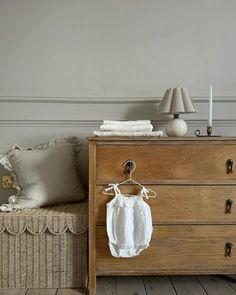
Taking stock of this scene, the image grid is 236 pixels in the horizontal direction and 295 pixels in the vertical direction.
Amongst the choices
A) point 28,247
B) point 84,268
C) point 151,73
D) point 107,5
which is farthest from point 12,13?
A: point 84,268

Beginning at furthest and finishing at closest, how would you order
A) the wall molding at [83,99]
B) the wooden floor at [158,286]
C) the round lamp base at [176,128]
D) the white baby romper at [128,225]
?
the wall molding at [83,99] < the round lamp base at [176,128] < the wooden floor at [158,286] < the white baby romper at [128,225]

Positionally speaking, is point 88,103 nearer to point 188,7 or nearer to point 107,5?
point 107,5

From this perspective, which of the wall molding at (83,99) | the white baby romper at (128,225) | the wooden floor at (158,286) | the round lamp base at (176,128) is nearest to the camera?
the white baby romper at (128,225)

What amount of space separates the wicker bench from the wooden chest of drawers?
0.36ft

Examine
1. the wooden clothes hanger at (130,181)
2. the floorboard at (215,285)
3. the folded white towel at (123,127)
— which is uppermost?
the folded white towel at (123,127)

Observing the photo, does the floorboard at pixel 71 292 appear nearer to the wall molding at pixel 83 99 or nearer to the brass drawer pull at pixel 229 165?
the brass drawer pull at pixel 229 165

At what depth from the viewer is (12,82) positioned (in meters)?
2.21

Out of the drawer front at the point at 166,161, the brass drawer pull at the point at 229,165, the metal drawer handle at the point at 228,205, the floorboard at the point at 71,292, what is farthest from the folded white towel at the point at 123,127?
the floorboard at the point at 71,292

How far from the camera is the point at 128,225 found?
166 centimetres

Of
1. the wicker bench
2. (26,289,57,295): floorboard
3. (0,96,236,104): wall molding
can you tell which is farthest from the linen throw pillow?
(26,289,57,295): floorboard

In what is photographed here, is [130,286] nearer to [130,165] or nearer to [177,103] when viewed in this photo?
[130,165]

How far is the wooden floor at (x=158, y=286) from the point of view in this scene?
1.77 metres

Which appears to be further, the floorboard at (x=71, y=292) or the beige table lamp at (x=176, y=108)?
the beige table lamp at (x=176, y=108)

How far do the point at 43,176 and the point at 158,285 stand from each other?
89 centimetres
